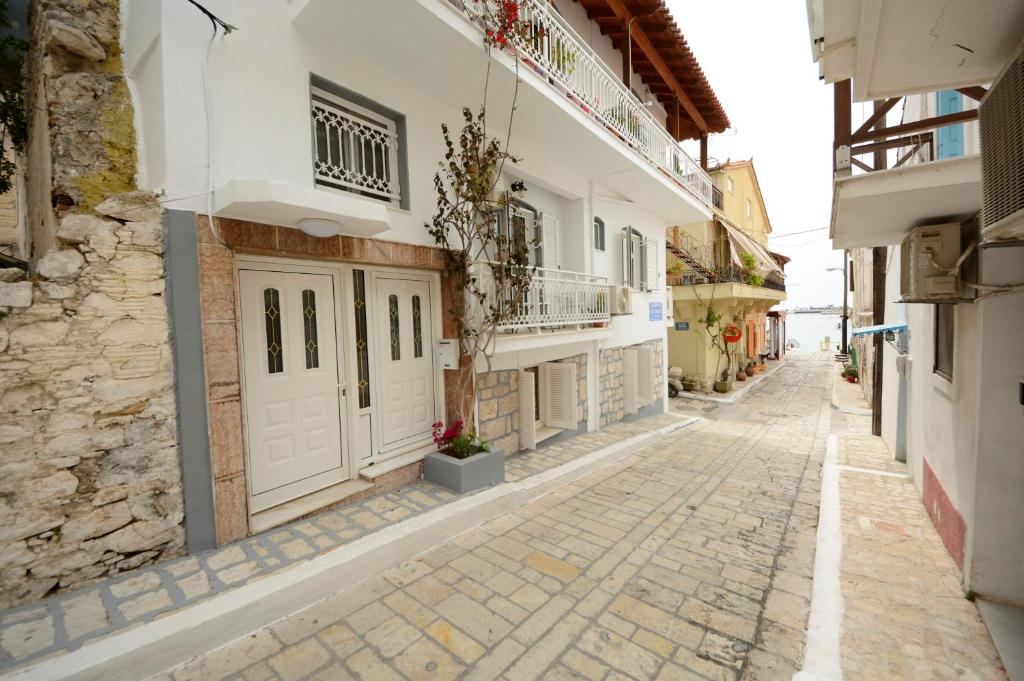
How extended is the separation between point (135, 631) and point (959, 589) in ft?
21.7

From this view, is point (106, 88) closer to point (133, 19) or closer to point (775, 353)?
point (133, 19)

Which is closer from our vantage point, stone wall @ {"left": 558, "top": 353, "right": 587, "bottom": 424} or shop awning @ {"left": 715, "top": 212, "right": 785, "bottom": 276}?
stone wall @ {"left": 558, "top": 353, "right": 587, "bottom": 424}

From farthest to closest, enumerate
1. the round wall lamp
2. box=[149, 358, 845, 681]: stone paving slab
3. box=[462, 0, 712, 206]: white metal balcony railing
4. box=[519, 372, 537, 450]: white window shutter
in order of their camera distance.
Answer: box=[519, 372, 537, 450]: white window shutter
box=[462, 0, 712, 206]: white metal balcony railing
the round wall lamp
box=[149, 358, 845, 681]: stone paving slab

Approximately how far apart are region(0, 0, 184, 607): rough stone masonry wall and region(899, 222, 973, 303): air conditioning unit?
705cm

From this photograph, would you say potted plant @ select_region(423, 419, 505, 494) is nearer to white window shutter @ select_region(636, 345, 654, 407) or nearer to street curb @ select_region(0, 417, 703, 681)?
street curb @ select_region(0, 417, 703, 681)

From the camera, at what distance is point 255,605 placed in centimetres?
313

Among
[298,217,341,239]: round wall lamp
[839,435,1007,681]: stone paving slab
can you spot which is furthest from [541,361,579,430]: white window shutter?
[298,217,341,239]: round wall lamp

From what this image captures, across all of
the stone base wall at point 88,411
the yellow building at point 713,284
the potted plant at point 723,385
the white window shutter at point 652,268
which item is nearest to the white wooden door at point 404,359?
the stone base wall at point 88,411

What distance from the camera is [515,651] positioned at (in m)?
2.93

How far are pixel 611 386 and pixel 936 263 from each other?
6719mm

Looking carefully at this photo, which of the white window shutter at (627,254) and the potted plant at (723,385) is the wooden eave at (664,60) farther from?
the potted plant at (723,385)

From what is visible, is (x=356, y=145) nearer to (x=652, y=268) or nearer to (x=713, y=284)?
(x=652, y=268)

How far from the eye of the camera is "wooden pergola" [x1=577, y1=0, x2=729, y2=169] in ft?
30.2

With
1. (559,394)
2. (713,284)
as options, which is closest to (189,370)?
(559,394)
